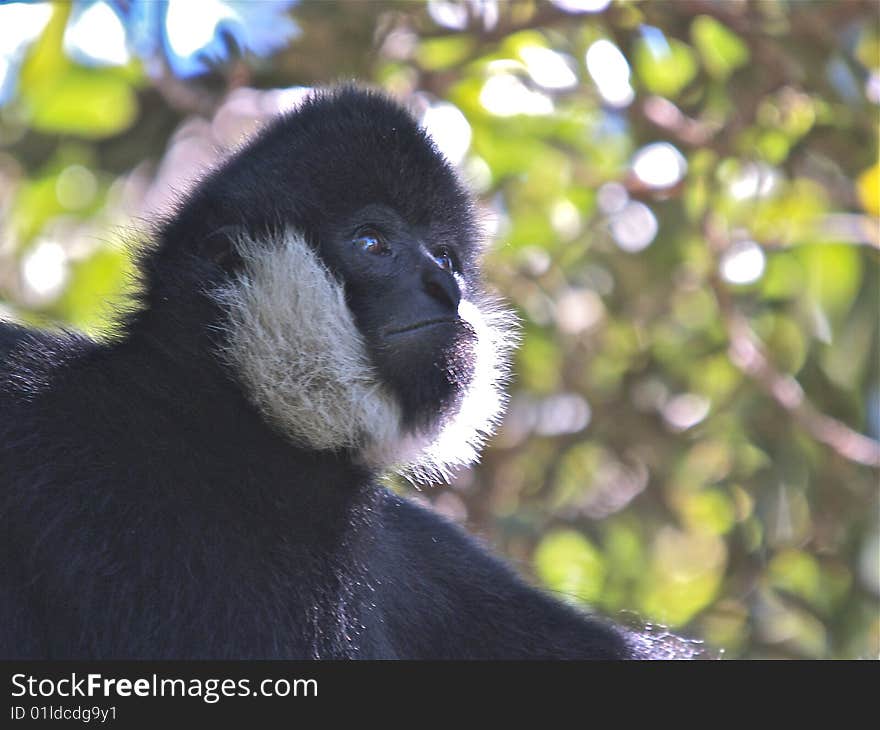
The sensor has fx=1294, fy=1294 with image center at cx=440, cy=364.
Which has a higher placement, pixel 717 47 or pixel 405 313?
pixel 405 313

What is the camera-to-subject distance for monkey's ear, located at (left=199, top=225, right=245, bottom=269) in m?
3.21

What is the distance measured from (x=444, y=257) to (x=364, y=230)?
337mm

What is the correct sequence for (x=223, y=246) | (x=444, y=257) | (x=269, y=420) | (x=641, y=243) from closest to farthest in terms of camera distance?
(x=269, y=420) → (x=223, y=246) → (x=444, y=257) → (x=641, y=243)

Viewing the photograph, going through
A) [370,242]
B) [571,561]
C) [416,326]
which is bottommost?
[571,561]

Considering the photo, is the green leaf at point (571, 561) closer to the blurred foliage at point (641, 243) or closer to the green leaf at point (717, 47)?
the blurred foliage at point (641, 243)

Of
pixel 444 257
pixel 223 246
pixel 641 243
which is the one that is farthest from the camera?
pixel 641 243

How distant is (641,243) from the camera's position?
564 cm

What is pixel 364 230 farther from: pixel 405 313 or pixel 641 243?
pixel 641 243

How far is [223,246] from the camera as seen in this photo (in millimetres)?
3215

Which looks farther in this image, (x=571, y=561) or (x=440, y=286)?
(x=571, y=561)

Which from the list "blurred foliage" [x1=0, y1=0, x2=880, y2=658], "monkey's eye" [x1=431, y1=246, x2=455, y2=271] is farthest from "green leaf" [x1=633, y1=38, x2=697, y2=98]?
"monkey's eye" [x1=431, y1=246, x2=455, y2=271]

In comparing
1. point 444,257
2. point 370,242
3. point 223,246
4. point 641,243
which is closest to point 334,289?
point 370,242

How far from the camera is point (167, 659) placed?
2.75 meters

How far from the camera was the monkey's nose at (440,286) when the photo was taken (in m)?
3.22
